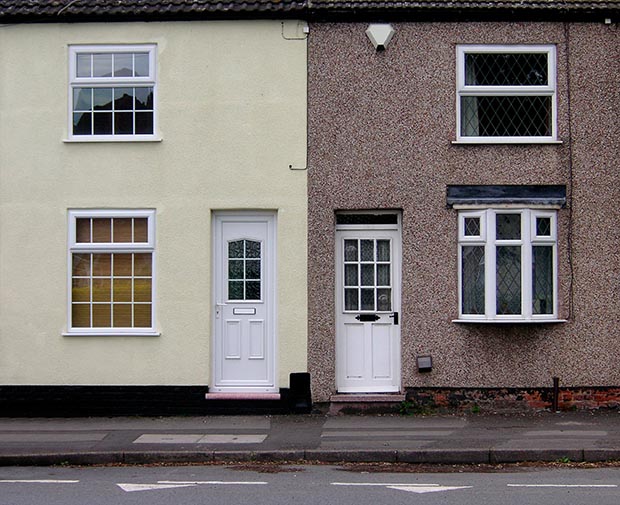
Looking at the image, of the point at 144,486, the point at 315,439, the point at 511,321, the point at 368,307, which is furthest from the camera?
the point at 368,307

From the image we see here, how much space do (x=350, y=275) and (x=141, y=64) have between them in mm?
4349

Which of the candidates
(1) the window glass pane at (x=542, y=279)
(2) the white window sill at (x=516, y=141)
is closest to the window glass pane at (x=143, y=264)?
(2) the white window sill at (x=516, y=141)

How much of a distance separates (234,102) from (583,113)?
16.5 ft

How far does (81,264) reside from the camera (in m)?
14.3

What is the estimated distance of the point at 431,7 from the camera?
13.9 meters

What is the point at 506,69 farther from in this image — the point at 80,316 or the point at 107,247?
the point at 80,316

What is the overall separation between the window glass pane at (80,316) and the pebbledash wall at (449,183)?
3.28m

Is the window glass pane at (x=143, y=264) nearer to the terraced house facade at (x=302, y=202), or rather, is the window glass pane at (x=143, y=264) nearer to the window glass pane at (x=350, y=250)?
the terraced house facade at (x=302, y=202)

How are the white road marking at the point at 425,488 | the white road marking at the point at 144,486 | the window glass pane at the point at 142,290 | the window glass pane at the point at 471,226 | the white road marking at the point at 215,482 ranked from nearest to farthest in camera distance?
the white road marking at the point at 425,488 → the white road marking at the point at 144,486 → the white road marking at the point at 215,482 → the window glass pane at the point at 471,226 → the window glass pane at the point at 142,290

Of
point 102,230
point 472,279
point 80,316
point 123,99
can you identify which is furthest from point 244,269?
point 472,279

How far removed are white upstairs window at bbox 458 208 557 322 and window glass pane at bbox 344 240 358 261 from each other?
1.53m

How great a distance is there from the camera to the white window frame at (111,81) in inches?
559

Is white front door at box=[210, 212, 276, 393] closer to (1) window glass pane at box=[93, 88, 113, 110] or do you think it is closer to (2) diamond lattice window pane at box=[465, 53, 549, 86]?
(1) window glass pane at box=[93, 88, 113, 110]

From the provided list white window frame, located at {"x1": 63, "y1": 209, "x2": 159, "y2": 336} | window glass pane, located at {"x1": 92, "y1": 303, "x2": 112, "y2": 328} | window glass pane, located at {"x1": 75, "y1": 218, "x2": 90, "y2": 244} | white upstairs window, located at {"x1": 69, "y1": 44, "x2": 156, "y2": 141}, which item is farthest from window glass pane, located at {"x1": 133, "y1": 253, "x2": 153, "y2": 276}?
white upstairs window, located at {"x1": 69, "y1": 44, "x2": 156, "y2": 141}
